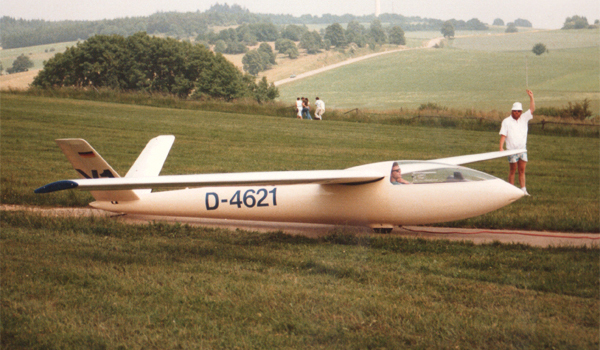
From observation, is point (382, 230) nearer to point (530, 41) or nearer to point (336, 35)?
point (336, 35)

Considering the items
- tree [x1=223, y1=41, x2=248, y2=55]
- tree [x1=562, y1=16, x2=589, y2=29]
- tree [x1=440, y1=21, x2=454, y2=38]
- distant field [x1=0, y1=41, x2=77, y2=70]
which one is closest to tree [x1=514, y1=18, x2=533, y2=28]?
tree [x1=562, y1=16, x2=589, y2=29]

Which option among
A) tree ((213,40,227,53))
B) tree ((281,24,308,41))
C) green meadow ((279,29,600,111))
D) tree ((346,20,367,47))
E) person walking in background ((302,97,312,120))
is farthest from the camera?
tree ((213,40,227,53))

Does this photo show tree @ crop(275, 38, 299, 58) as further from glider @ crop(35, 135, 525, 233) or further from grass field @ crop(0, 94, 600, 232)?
glider @ crop(35, 135, 525, 233)

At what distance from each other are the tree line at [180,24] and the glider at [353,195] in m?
36.5

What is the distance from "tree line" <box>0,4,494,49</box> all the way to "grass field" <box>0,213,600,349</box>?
125 feet

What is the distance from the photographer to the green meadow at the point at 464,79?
38844mm

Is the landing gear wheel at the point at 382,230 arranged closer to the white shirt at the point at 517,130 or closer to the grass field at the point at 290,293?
the grass field at the point at 290,293

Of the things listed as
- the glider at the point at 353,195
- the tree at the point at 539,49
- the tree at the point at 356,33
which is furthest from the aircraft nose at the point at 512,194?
the tree at the point at 539,49

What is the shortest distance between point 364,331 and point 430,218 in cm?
459

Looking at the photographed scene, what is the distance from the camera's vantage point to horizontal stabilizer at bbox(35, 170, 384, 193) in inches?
312

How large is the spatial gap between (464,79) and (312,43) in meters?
12.4

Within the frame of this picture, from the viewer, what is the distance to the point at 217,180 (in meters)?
8.77

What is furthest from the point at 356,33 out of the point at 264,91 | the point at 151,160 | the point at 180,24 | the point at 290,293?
the point at 290,293

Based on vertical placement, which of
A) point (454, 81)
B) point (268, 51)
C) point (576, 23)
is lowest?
point (454, 81)
